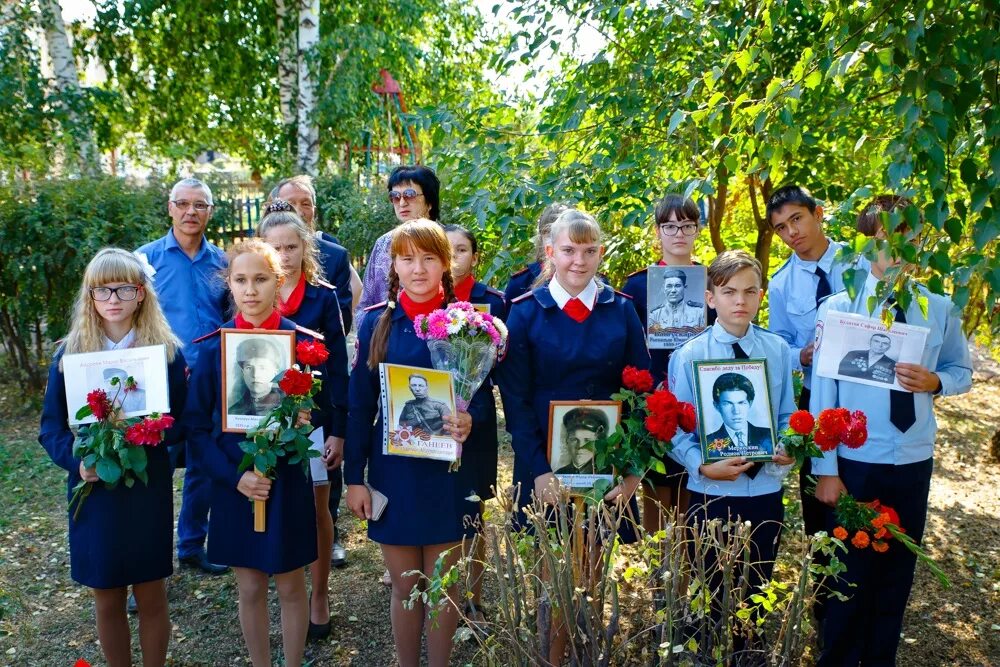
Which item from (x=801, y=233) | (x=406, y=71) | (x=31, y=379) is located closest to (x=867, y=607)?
(x=801, y=233)

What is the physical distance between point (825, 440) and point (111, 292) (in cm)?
265

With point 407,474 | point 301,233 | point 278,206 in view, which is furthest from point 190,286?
point 407,474

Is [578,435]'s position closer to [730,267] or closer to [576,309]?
[576,309]

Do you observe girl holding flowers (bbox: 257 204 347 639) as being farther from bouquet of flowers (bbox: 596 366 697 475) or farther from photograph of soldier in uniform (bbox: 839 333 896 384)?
photograph of soldier in uniform (bbox: 839 333 896 384)

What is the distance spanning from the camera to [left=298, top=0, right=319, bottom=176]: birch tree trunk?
39.4 ft

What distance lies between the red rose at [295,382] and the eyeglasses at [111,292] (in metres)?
0.77

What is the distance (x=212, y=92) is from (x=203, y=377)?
1273cm

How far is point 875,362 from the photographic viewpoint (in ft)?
10.7

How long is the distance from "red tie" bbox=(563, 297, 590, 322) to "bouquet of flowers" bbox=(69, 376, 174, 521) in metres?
1.54

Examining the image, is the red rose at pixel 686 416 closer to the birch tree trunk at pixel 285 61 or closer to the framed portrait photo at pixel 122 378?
the framed portrait photo at pixel 122 378

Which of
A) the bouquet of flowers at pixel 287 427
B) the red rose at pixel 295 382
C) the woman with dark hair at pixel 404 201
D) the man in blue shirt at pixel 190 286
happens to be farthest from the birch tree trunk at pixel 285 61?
the red rose at pixel 295 382

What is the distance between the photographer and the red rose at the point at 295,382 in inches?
117

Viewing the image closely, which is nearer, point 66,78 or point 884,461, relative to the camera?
point 884,461

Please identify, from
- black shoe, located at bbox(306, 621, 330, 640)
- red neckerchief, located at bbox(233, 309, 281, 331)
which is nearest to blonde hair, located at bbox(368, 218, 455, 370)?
red neckerchief, located at bbox(233, 309, 281, 331)
